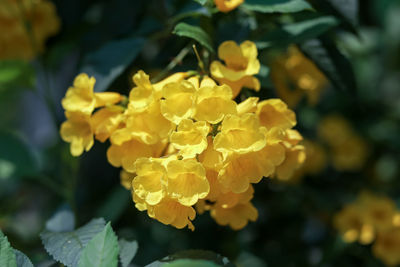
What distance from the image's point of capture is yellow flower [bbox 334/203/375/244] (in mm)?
1507

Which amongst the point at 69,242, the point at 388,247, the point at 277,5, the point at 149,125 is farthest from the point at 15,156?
the point at 388,247

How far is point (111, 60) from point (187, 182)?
509mm

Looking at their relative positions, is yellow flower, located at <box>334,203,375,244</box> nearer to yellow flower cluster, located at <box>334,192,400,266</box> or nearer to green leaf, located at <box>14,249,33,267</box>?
yellow flower cluster, located at <box>334,192,400,266</box>

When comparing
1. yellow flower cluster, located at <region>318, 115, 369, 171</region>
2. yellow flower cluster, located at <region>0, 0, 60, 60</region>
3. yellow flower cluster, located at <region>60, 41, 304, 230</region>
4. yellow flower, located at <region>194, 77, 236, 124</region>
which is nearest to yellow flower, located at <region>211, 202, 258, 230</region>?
yellow flower cluster, located at <region>60, 41, 304, 230</region>

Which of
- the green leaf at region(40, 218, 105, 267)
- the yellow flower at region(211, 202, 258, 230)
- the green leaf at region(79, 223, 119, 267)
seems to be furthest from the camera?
the yellow flower at region(211, 202, 258, 230)

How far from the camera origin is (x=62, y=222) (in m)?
1.11

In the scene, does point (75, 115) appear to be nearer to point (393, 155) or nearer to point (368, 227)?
point (368, 227)

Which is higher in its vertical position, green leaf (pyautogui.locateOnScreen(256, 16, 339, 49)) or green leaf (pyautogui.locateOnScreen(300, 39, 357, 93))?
green leaf (pyautogui.locateOnScreen(256, 16, 339, 49))

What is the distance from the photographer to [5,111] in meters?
3.26

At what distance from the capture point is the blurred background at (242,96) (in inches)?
48.3

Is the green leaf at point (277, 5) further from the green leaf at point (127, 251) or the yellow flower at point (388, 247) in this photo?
the yellow flower at point (388, 247)

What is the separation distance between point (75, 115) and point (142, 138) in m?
0.23

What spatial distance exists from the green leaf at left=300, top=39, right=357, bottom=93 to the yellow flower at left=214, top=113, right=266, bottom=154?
47cm

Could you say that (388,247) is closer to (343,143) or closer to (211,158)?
(343,143)
